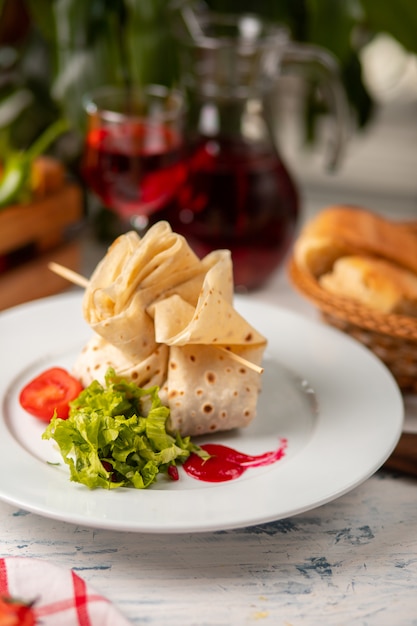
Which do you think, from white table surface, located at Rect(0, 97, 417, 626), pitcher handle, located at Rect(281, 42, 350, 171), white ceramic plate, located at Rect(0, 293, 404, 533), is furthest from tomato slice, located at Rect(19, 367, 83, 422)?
pitcher handle, located at Rect(281, 42, 350, 171)

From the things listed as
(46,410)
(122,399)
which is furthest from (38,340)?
(122,399)

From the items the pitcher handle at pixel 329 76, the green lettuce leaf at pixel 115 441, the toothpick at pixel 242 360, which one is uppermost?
the pitcher handle at pixel 329 76

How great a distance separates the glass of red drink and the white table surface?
83 centimetres

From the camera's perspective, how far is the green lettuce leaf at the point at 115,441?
3.69 ft

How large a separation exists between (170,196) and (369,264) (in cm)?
55

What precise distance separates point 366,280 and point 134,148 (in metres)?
0.59

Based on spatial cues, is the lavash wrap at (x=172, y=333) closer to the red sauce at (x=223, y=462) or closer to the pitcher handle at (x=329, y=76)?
the red sauce at (x=223, y=462)

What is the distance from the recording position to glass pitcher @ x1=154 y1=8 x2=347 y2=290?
5.86 feet

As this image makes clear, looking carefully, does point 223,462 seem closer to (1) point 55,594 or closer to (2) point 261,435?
(2) point 261,435

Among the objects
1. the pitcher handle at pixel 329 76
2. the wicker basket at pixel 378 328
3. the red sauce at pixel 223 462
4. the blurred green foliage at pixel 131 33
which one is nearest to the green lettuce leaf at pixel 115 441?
the red sauce at pixel 223 462

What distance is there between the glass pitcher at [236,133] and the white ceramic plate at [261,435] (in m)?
0.27

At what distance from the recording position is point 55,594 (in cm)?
99

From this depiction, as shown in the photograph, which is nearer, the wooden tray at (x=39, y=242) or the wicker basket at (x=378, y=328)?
the wicker basket at (x=378, y=328)

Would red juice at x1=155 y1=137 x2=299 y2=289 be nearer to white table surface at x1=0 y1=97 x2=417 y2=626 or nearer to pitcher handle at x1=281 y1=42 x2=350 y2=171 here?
pitcher handle at x1=281 y1=42 x2=350 y2=171
